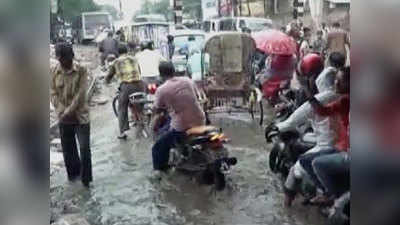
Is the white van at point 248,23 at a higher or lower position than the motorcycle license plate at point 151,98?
higher

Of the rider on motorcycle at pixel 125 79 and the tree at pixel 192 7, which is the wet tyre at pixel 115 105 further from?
the tree at pixel 192 7

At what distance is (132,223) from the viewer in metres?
2.15

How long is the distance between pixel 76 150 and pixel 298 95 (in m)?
0.99

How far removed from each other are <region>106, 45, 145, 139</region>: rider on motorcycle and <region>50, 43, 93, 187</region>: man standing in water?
0.72ft

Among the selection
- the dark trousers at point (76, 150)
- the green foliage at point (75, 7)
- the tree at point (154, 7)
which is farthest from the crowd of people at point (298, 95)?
the tree at point (154, 7)

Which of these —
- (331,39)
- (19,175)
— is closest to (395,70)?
(331,39)

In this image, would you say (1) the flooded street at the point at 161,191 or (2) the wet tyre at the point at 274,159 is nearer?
(1) the flooded street at the point at 161,191

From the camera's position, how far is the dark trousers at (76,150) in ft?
6.78

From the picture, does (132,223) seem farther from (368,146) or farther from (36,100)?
(368,146)

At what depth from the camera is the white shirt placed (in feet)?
7.66

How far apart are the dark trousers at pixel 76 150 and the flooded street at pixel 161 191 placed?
3 cm

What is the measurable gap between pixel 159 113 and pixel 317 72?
98 centimetres

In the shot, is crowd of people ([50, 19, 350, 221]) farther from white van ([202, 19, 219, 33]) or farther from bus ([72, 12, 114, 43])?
white van ([202, 19, 219, 33])

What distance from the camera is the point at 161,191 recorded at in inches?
96.2
